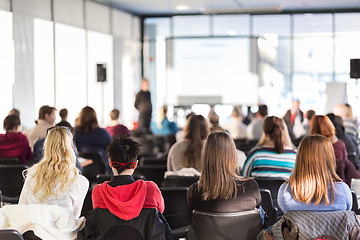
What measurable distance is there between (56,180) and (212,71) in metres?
14.2

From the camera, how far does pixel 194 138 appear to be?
582 centimetres

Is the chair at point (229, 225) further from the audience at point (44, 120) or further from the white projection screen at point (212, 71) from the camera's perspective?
the white projection screen at point (212, 71)

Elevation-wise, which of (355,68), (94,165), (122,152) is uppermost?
(355,68)

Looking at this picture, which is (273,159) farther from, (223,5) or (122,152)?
(223,5)

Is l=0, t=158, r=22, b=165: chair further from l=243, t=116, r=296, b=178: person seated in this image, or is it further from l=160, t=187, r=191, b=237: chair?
l=160, t=187, r=191, b=237: chair

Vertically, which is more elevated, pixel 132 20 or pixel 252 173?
pixel 132 20

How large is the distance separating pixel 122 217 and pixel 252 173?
2221 mm

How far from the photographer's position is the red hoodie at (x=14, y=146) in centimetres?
714

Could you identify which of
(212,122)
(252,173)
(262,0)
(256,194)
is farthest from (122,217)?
(262,0)

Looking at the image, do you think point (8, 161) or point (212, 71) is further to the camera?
point (212, 71)

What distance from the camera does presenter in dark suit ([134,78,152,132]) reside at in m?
14.8

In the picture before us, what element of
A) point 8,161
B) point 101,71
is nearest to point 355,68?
point 101,71

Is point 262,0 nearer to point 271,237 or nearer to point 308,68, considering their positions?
point 308,68

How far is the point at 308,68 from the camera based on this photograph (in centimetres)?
1900
